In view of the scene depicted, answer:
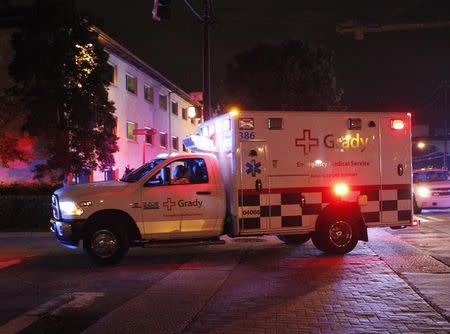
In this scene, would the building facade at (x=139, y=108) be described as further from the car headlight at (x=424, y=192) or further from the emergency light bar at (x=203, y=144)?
the emergency light bar at (x=203, y=144)

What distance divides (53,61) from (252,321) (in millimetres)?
14380

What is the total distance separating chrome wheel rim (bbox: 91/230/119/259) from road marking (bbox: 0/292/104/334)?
7.47 ft

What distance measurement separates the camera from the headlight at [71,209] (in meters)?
10.5

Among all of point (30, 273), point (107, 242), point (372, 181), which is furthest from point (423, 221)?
point (30, 273)

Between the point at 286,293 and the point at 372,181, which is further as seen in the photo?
the point at 372,181

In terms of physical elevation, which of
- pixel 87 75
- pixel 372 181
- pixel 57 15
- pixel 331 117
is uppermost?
pixel 57 15

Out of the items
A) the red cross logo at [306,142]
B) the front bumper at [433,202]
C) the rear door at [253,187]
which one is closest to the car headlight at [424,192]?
the front bumper at [433,202]

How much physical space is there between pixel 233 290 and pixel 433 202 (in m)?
14.8

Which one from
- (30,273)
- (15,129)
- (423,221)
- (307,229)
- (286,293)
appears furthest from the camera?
(15,129)

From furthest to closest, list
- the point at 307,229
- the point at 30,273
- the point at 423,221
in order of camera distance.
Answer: the point at 423,221
the point at 307,229
the point at 30,273

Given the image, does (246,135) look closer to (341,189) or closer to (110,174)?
(341,189)

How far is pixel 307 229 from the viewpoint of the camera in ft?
37.6

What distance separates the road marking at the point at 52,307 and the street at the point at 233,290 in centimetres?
1

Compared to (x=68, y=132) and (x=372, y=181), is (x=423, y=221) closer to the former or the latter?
(x=372, y=181)
